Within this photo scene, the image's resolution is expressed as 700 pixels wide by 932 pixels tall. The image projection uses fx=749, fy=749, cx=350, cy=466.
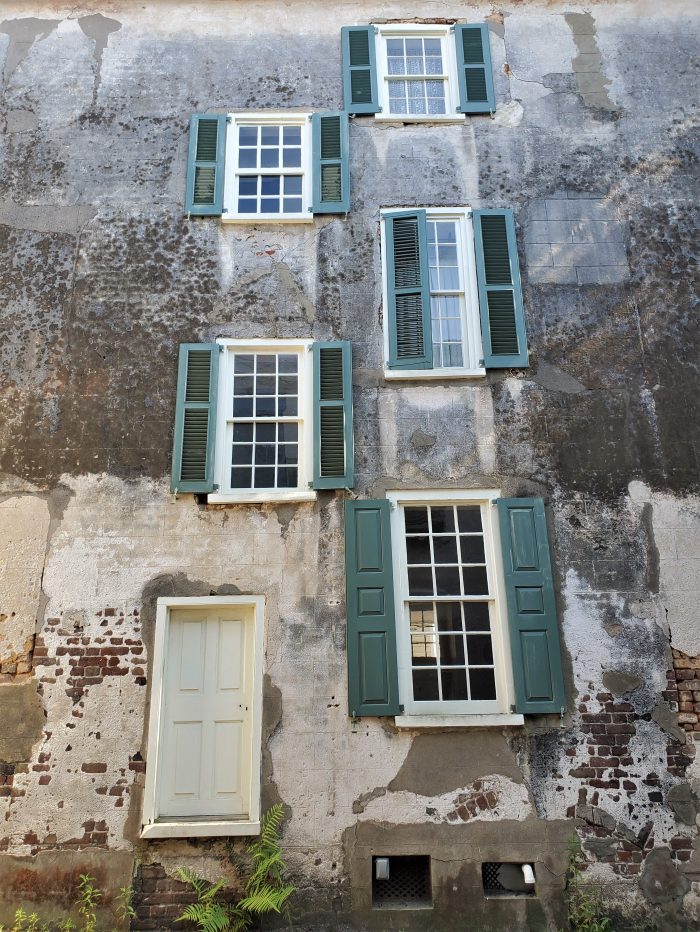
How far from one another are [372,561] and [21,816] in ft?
12.5

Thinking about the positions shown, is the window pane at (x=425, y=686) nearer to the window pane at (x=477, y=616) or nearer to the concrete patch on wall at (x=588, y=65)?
the window pane at (x=477, y=616)

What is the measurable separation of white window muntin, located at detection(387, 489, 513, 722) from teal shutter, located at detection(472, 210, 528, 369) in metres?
1.54

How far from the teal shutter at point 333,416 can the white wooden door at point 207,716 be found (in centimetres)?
161

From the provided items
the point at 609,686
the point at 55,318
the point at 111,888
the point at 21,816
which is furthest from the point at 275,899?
the point at 55,318

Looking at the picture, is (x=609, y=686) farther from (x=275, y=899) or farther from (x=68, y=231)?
(x=68, y=231)

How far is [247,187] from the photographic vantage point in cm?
891

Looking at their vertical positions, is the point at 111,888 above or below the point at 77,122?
below

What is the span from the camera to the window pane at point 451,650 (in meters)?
7.03

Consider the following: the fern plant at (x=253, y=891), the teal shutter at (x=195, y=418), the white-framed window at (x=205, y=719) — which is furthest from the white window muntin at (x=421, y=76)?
the fern plant at (x=253, y=891)

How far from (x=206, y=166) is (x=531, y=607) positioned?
6.18 m

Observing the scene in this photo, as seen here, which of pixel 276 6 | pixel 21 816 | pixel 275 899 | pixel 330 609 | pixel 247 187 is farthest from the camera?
pixel 276 6

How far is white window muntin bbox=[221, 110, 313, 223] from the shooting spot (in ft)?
28.1

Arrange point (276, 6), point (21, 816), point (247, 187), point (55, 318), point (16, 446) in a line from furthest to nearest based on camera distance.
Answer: point (276, 6) < point (247, 187) < point (55, 318) < point (16, 446) < point (21, 816)

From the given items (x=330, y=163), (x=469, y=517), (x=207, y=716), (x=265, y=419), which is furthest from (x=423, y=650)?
(x=330, y=163)
